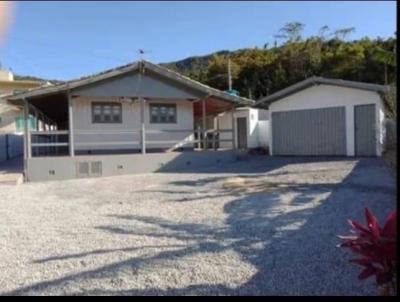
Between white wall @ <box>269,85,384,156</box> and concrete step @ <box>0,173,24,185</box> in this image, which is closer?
concrete step @ <box>0,173,24,185</box>

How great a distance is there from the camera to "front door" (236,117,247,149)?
25.9 metres

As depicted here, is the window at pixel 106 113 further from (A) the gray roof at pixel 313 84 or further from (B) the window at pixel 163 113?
(A) the gray roof at pixel 313 84

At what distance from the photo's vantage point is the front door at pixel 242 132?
84.9 feet

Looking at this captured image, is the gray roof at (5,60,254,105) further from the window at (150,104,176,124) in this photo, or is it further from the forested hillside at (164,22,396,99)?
the forested hillside at (164,22,396,99)

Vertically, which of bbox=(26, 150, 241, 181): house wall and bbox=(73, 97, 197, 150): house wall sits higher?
bbox=(73, 97, 197, 150): house wall

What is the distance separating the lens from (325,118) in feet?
63.0

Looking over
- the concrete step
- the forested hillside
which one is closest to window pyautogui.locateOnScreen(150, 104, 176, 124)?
the concrete step

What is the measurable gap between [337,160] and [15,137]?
20166 millimetres

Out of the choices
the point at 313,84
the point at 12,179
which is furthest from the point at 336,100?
the point at 12,179

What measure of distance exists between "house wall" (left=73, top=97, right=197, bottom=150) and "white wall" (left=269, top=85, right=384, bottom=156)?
4.60m

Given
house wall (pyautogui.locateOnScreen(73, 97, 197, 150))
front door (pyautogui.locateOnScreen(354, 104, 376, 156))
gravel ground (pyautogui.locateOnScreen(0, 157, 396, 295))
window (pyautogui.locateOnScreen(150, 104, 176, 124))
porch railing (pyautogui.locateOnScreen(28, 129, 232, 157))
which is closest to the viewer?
gravel ground (pyautogui.locateOnScreen(0, 157, 396, 295))

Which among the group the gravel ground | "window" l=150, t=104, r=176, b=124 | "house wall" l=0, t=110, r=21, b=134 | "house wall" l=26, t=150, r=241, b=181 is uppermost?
"house wall" l=0, t=110, r=21, b=134

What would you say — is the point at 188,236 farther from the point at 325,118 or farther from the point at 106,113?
the point at 325,118

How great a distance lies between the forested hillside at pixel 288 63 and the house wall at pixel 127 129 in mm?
16431
